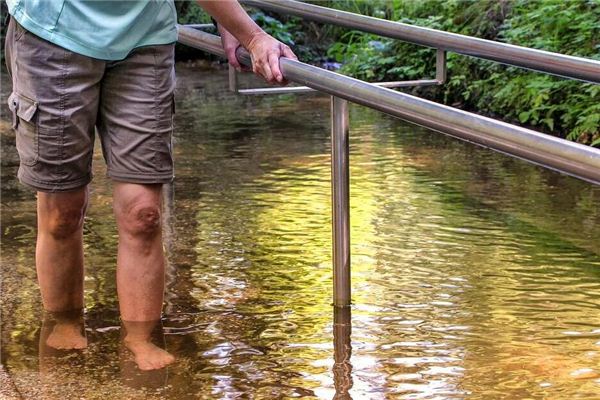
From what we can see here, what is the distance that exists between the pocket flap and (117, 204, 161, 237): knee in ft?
1.15

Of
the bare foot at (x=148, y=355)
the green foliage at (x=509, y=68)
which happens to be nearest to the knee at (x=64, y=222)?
the bare foot at (x=148, y=355)

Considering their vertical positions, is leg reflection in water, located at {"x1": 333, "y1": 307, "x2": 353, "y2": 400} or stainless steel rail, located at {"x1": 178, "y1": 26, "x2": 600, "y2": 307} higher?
stainless steel rail, located at {"x1": 178, "y1": 26, "x2": 600, "y2": 307}

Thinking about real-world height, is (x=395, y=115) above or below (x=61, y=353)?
above

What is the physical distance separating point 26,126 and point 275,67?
26.0 inches

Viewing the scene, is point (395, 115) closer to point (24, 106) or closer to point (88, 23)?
point (88, 23)

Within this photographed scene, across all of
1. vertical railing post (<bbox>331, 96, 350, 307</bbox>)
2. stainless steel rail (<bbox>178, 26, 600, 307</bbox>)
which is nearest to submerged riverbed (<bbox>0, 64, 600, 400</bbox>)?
vertical railing post (<bbox>331, 96, 350, 307</bbox>)

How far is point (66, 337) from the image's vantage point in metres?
3.14

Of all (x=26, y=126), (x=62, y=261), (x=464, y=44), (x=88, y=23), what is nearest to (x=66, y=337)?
(x=62, y=261)

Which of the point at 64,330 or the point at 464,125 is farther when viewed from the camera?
the point at 64,330

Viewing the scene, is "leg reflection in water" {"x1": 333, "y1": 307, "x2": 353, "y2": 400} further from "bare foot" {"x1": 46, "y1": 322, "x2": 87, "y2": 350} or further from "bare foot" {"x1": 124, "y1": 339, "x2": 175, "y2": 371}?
"bare foot" {"x1": 46, "y1": 322, "x2": 87, "y2": 350}

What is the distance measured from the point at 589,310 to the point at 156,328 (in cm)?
124

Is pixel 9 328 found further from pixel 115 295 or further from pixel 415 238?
pixel 415 238

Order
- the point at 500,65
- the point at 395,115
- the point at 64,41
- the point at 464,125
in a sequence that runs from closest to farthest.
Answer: the point at 464,125 → the point at 395,115 → the point at 64,41 → the point at 500,65

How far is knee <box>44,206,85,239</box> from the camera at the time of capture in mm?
3137
